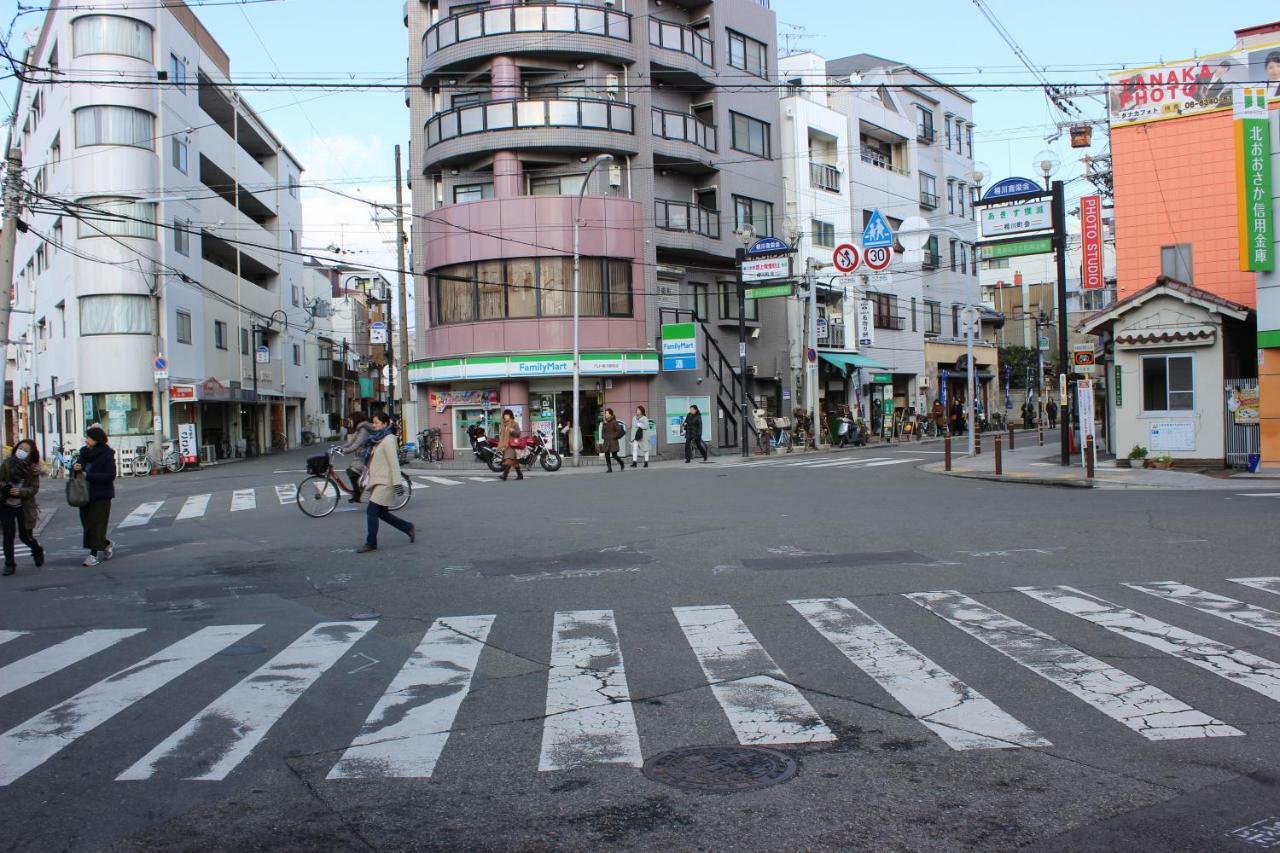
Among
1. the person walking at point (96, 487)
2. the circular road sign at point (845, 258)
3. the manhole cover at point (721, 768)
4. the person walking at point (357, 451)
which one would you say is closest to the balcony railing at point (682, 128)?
the circular road sign at point (845, 258)

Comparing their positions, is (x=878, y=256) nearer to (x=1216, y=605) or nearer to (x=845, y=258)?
(x=845, y=258)

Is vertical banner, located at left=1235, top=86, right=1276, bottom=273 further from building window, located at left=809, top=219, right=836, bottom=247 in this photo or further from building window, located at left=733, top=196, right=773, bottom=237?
building window, located at left=809, top=219, right=836, bottom=247

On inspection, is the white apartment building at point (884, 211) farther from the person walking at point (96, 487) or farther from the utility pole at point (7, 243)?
the person walking at point (96, 487)

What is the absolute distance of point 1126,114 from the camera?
26.6 m

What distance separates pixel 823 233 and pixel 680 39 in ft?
39.2

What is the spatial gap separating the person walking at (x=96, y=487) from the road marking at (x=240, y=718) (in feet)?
20.4

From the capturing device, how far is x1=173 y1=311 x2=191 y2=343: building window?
123ft

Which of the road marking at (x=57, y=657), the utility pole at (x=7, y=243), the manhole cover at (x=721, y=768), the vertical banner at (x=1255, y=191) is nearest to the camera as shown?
the manhole cover at (x=721, y=768)

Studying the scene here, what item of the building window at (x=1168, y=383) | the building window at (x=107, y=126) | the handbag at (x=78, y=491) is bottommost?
the handbag at (x=78, y=491)

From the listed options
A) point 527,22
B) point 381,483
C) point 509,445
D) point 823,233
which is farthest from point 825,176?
point 381,483

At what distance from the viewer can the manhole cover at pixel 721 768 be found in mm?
4527

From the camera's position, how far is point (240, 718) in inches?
226

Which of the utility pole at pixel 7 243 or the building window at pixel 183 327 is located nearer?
the utility pole at pixel 7 243

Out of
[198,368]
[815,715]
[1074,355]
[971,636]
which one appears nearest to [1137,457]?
[1074,355]
